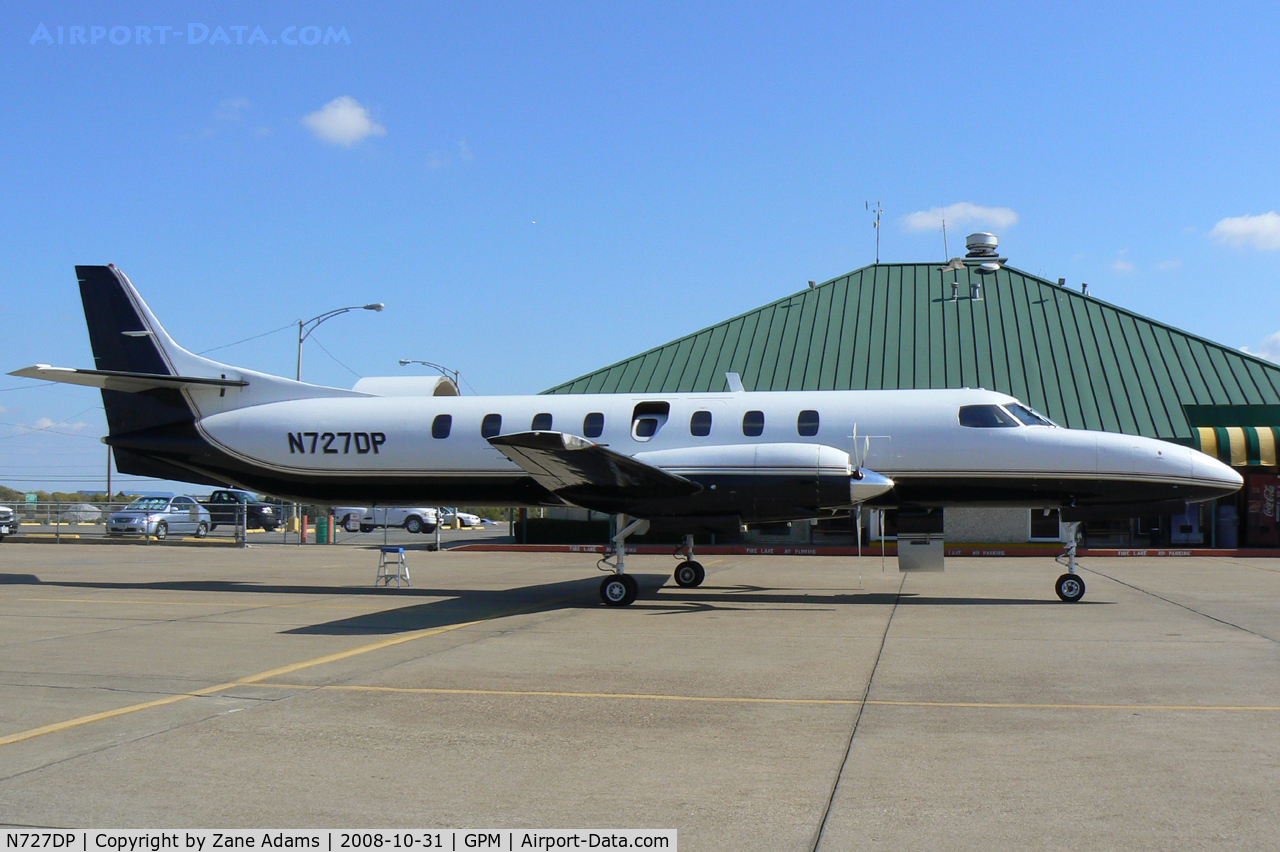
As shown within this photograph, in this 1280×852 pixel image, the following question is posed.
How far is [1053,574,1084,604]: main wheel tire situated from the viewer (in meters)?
14.2

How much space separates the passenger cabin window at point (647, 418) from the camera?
15.5 meters

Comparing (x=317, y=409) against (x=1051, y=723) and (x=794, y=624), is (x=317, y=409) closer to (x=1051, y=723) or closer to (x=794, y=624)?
(x=794, y=624)

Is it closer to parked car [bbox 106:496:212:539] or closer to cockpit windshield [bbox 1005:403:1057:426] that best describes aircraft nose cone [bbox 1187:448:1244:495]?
cockpit windshield [bbox 1005:403:1057:426]

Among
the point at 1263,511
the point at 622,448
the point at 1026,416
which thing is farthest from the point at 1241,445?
the point at 622,448

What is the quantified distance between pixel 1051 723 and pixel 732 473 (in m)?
7.59

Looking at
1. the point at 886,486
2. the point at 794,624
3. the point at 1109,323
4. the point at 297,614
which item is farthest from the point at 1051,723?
the point at 1109,323

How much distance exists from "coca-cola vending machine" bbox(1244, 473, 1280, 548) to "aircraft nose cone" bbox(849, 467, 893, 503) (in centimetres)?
1948

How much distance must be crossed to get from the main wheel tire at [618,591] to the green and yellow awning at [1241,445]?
19813 mm

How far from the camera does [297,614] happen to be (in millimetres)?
13125

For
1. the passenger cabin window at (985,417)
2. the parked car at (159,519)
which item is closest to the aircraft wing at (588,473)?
the passenger cabin window at (985,417)

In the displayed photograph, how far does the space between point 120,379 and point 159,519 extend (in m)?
19.2

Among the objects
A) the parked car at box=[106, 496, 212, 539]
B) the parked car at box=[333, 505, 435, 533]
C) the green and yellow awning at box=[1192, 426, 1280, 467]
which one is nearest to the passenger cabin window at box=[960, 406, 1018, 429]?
the green and yellow awning at box=[1192, 426, 1280, 467]

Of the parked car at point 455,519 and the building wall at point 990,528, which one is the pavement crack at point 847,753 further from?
the parked car at point 455,519

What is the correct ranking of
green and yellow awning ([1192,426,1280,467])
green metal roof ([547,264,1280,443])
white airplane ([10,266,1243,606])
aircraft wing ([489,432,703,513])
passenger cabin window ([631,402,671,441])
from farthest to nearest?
green metal roof ([547,264,1280,443]) → green and yellow awning ([1192,426,1280,467]) → passenger cabin window ([631,402,671,441]) → white airplane ([10,266,1243,606]) → aircraft wing ([489,432,703,513])
